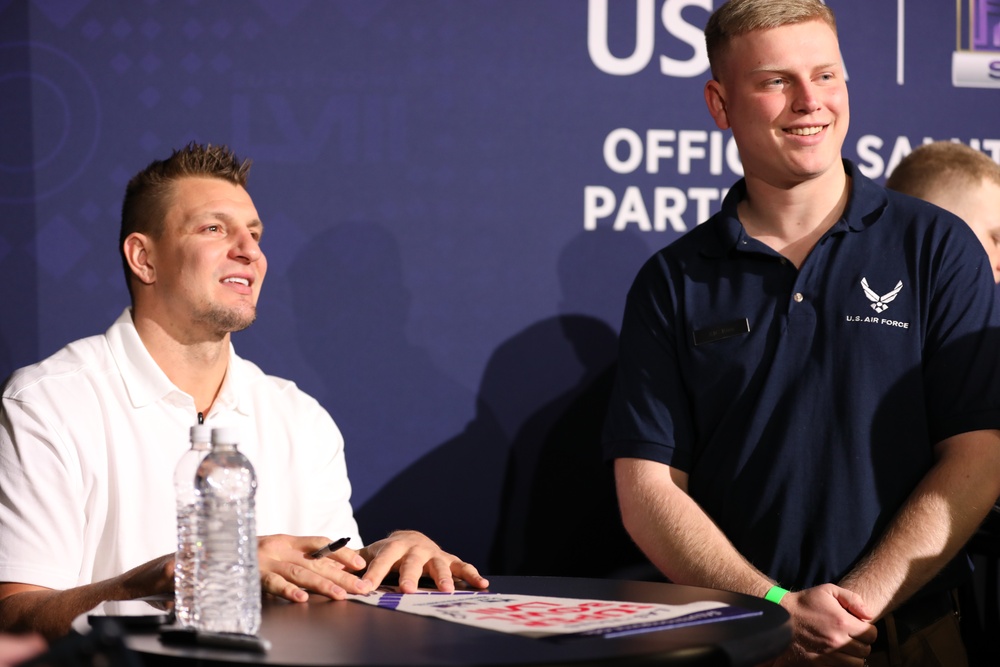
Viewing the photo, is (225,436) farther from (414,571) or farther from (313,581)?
(414,571)

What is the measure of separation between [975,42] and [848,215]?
1.34 meters

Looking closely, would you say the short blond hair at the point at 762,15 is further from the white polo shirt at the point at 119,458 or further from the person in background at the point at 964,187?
the white polo shirt at the point at 119,458

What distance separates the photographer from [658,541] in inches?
82.1

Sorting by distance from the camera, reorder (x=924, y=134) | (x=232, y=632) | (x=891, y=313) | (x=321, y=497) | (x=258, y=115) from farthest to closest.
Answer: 1. (x=924, y=134)
2. (x=258, y=115)
3. (x=321, y=497)
4. (x=891, y=313)
5. (x=232, y=632)

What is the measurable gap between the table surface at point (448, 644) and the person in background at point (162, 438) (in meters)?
0.22

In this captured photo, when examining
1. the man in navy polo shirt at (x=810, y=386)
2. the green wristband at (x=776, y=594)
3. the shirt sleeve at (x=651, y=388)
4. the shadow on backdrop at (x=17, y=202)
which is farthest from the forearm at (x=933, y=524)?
the shadow on backdrop at (x=17, y=202)

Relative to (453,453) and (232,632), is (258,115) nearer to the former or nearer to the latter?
(453,453)

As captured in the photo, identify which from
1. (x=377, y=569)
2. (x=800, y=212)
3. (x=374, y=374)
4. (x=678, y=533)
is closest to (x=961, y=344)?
(x=800, y=212)

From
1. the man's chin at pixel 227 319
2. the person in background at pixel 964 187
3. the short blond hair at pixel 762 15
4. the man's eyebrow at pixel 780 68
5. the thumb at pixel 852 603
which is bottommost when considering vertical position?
the thumb at pixel 852 603

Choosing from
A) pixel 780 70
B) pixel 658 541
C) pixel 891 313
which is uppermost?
pixel 780 70

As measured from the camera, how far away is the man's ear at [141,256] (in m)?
2.40

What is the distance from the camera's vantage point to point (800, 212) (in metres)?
2.21

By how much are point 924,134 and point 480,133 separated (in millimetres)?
1255

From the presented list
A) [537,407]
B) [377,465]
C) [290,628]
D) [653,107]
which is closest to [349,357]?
[377,465]
